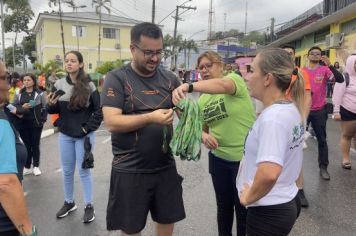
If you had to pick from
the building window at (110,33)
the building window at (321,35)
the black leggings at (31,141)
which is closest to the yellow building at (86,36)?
the building window at (110,33)

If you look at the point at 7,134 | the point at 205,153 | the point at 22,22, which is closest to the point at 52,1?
the point at 22,22

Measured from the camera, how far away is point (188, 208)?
4984 mm

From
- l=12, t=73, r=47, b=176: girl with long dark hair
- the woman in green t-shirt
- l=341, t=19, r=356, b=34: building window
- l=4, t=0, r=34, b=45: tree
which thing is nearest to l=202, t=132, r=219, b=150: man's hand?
the woman in green t-shirt

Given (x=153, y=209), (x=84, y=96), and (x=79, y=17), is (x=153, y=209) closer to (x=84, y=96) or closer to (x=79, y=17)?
(x=84, y=96)

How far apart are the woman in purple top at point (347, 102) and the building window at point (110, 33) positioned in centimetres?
4258

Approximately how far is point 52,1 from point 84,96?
1581 inches

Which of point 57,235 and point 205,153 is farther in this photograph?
point 205,153

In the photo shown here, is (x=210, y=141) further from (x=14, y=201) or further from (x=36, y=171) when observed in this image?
(x=36, y=171)

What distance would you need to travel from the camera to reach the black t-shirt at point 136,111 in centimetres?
277

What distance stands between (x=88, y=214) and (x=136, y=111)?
235cm

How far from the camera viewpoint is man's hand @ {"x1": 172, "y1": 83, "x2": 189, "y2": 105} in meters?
2.77

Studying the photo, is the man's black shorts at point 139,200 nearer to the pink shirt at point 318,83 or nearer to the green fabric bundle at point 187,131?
the green fabric bundle at point 187,131

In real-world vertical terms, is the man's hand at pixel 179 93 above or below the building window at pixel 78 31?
below

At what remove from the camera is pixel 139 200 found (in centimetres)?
287
